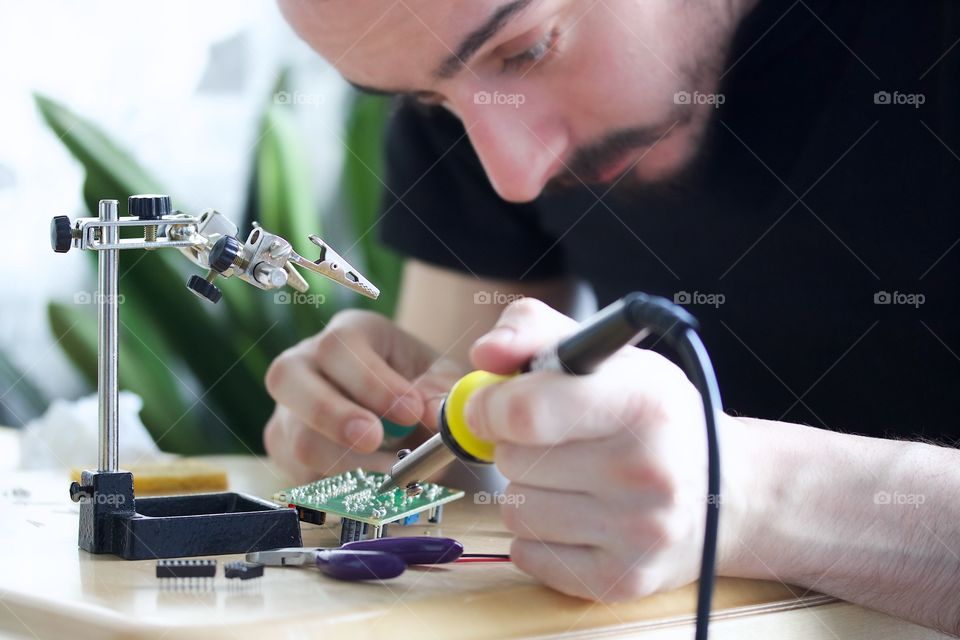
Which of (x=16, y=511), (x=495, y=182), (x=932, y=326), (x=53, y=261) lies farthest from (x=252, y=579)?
(x=53, y=261)

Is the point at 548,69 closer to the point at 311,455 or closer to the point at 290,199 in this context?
the point at 311,455

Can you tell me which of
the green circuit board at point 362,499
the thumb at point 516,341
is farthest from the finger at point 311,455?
the thumb at point 516,341

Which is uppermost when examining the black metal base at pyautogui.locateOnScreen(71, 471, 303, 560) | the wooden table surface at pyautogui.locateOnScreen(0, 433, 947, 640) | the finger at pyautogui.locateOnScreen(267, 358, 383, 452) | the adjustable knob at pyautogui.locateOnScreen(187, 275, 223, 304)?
the adjustable knob at pyautogui.locateOnScreen(187, 275, 223, 304)

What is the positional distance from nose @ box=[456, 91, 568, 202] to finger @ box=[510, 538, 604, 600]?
442 millimetres

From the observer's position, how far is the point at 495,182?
92 centimetres

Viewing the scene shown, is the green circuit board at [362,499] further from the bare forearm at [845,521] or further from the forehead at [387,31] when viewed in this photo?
the forehead at [387,31]

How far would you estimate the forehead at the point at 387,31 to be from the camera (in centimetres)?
77

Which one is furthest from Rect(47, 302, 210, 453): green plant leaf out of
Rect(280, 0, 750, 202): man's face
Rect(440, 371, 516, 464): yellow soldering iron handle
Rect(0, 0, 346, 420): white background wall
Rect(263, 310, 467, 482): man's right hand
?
Rect(440, 371, 516, 464): yellow soldering iron handle

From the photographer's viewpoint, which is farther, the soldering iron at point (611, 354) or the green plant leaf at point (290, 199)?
the green plant leaf at point (290, 199)

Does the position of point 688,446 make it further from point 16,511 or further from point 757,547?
point 16,511

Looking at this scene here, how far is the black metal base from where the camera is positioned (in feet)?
1.92

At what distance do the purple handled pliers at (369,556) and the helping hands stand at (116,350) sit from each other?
0.11ft

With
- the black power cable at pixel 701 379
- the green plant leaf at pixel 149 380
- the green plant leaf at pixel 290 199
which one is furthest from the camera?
the green plant leaf at pixel 290 199

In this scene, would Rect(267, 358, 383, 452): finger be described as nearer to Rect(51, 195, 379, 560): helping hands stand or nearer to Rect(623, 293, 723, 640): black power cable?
Rect(51, 195, 379, 560): helping hands stand
